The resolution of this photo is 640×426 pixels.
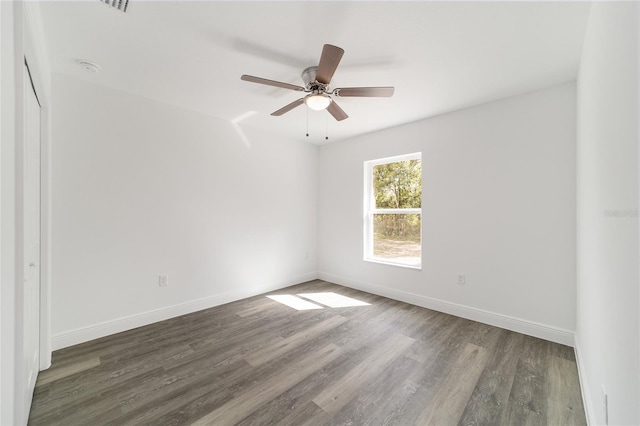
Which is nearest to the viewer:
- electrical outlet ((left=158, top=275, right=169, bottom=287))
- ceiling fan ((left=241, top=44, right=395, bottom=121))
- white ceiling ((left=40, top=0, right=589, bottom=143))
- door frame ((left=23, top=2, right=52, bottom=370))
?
white ceiling ((left=40, top=0, right=589, bottom=143))

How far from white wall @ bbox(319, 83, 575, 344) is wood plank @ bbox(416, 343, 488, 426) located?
0.83 metres

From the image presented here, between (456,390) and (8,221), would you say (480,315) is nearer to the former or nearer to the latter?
(456,390)

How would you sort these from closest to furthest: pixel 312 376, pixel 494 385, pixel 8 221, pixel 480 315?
pixel 8 221
pixel 494 385
pixel 312 376
pixel 480 315

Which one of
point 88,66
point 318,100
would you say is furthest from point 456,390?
point 88,66

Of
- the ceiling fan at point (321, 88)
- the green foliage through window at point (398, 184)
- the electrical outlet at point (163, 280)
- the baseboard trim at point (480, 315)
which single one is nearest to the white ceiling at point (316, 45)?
the ceiling fan at point (321, 88)

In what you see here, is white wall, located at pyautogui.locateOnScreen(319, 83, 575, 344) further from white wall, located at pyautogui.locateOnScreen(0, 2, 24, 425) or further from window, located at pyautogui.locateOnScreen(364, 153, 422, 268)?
white wall, located at pyautogui.locateOnScreen(0, 2, 24, 425)

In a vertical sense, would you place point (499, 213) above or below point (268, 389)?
above

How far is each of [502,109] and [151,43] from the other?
3408mm

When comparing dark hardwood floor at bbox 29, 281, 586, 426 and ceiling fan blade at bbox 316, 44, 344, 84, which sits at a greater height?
ceiling fan blade at bbox 316, 44, 344, 84

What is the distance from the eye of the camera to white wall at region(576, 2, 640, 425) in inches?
34.5

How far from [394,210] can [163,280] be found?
3.25 m

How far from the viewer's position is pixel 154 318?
9.72 ft

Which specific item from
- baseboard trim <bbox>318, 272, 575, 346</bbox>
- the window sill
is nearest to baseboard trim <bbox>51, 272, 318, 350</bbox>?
the window sill

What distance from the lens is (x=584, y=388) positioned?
1788mm
